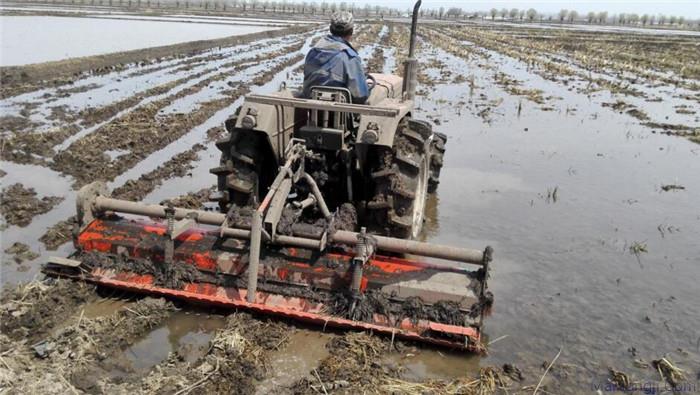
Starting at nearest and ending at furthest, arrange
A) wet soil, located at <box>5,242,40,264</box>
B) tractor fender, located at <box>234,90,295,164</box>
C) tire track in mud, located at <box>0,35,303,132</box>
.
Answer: tractor fender, located at <box>234,90,295,164</box>
wet soil, located at <box>5,242,40,264</box>
tire track in mud, located at <box>0,35,303,132</box>

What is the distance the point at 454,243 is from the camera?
5941 mm

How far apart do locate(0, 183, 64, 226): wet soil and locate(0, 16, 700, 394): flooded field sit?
34 mm

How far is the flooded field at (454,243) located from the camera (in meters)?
3.58

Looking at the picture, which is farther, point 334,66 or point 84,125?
point 84,125

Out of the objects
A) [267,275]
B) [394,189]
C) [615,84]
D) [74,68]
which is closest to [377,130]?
[394,189]

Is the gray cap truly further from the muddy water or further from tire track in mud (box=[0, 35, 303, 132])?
tire track in mud (box=[0, 35, 303, 132])

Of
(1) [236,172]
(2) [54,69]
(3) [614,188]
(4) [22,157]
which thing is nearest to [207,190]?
(1) [236,172]

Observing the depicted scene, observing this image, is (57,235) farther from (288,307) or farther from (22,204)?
(288,307)

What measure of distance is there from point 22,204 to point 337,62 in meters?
4.02

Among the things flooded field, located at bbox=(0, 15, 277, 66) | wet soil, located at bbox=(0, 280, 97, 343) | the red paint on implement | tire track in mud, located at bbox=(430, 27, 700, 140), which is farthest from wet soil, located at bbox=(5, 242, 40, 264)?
flooded field, located at bbox=(0, 15, 277, 66)

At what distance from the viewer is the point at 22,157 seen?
25.7 feet

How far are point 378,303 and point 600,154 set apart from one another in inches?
293

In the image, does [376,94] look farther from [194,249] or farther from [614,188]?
[614,188]

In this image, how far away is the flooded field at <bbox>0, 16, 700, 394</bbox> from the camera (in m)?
3.58
